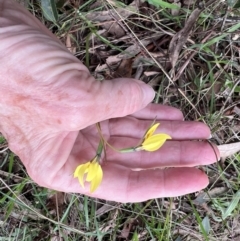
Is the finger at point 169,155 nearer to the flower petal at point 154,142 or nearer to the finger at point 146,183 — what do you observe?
the finger at point 146,183

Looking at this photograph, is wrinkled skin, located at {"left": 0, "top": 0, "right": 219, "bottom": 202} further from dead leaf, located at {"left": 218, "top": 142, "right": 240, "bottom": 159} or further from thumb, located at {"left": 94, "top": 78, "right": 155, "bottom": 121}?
dead leaf, located at {"left": 218, "top": 142, "right": 240, "bottom": 159}

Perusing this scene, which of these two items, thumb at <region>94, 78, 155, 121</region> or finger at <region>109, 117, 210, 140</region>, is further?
finger at <region>109, 117, 210, 140</region>

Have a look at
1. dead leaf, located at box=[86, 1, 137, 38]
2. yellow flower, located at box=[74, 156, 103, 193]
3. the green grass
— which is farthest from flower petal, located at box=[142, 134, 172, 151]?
dead leaf, located at box=[86, 1, 137, 38]

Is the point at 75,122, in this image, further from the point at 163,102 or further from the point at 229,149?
the point at 229,149

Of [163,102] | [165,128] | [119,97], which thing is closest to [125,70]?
[163,102]

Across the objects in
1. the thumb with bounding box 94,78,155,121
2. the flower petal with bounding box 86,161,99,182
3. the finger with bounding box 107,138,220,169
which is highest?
the thumb with bounding box 94,78,155,121

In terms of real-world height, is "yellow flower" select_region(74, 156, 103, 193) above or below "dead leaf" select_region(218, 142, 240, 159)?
above

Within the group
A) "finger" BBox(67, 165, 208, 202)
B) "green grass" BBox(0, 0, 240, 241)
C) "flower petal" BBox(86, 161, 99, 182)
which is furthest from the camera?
"green grass" BBox(0, 0, 240, 241)
